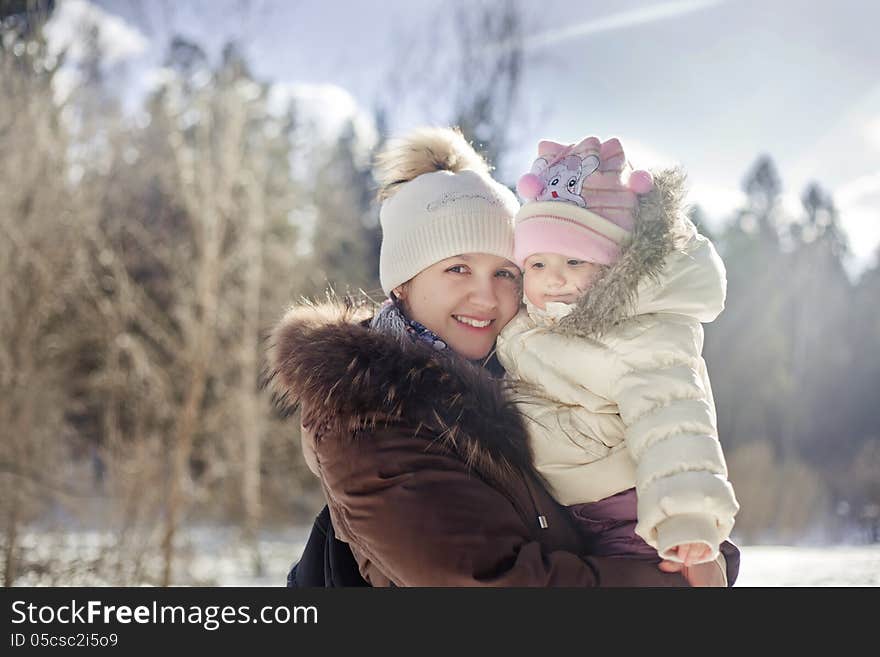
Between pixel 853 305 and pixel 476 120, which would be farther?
pixel 853 305

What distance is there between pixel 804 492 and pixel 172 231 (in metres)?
11.5

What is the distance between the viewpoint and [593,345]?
1919 millimetres

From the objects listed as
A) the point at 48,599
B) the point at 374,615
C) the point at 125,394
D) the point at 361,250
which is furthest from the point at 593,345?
the point at 361,250

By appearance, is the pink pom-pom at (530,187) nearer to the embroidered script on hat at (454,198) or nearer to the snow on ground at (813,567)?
the embroidered script on hat at (454,198)

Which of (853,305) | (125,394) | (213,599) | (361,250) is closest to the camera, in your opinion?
(213,599)

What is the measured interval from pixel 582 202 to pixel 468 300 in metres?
0.40

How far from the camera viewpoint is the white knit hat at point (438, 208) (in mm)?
2381

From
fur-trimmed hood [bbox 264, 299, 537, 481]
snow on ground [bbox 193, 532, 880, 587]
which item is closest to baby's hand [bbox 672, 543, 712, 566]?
fur-trimmed hood [bbox 264, 299, 537, 481]

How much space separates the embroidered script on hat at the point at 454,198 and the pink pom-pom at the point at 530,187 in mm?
317

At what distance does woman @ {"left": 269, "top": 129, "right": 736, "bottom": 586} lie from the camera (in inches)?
68.0

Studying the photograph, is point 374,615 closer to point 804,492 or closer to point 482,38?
point 482,38

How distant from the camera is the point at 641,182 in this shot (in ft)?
6.66

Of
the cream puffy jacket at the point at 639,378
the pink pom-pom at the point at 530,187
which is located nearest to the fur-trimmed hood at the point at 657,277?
the cream puffy jacket at the point at 639,378

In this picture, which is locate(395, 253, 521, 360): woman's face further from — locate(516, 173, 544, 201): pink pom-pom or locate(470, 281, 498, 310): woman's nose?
locate(516, 173, 544, 201): pink pom-pom
